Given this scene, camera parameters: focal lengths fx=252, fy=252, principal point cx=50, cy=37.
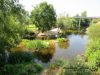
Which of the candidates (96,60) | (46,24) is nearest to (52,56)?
(96,60)

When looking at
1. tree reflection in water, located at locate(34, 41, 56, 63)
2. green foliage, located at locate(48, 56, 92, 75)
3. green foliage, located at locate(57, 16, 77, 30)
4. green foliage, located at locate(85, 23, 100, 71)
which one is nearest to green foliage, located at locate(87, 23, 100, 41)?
green foliage, located at locate(85, 23, 100, 71)

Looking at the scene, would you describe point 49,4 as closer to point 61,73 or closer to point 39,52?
point 39,52

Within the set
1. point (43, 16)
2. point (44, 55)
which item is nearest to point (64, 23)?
point (43, 16)

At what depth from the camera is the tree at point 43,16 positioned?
198 feet

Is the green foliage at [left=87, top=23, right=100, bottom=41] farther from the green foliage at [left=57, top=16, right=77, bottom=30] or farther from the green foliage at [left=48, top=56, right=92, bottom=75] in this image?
the green foliage at [left=57, top=16, right=77, bottom=30]

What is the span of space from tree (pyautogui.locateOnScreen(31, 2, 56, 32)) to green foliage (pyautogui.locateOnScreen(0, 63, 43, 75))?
37414 mm

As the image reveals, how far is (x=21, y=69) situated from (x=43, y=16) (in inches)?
1590

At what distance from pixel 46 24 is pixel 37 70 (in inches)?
1552

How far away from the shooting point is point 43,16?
6134cm

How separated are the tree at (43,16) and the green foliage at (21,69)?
37414 mm

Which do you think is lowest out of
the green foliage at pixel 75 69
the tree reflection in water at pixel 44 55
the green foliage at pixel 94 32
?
the tree reflection in water at pixel 44 55

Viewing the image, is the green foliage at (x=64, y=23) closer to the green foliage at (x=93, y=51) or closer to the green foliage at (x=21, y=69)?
the green foliage at (x=93, y=51)

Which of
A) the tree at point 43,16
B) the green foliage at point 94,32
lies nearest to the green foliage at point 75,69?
the green foliage at point 94,32

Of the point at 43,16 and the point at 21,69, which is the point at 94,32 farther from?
the point at 43,16
